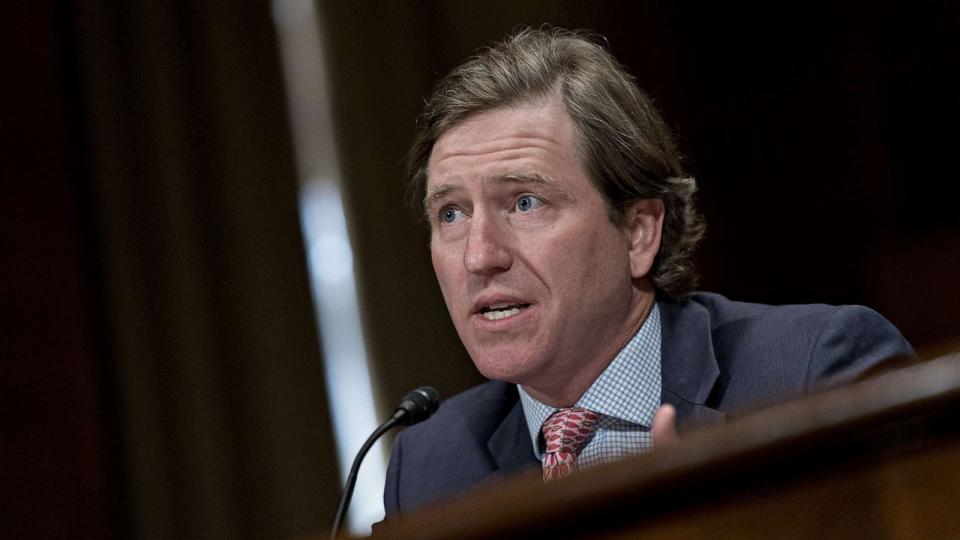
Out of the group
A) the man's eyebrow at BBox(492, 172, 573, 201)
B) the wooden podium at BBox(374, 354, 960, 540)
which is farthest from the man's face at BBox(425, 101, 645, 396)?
the wooden podium at BBox(374, 354, 960, 540)

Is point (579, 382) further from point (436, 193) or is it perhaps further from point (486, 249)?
point (436, 193)

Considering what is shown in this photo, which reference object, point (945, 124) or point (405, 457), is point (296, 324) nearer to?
point (405, 457)

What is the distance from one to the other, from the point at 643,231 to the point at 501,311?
1.04ft

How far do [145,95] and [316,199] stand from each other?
56 centimetres

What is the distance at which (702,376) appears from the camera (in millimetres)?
1814

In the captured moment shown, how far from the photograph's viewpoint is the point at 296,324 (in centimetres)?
342

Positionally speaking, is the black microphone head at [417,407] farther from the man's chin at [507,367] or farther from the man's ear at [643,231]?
the man's ear at [643,231]

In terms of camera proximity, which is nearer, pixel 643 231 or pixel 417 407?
pixel 417 407

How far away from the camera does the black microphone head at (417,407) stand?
1.72m

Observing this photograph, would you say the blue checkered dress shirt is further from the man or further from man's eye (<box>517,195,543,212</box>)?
man's eye (<box>517,195,543,212</box>)

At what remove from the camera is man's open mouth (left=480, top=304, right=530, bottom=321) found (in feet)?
6.07

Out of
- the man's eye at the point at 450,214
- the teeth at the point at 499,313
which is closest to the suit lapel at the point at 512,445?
the teeth at the point at 499,313

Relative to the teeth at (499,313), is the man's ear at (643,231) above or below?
above

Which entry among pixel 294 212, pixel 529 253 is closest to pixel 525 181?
pixel 529 253
